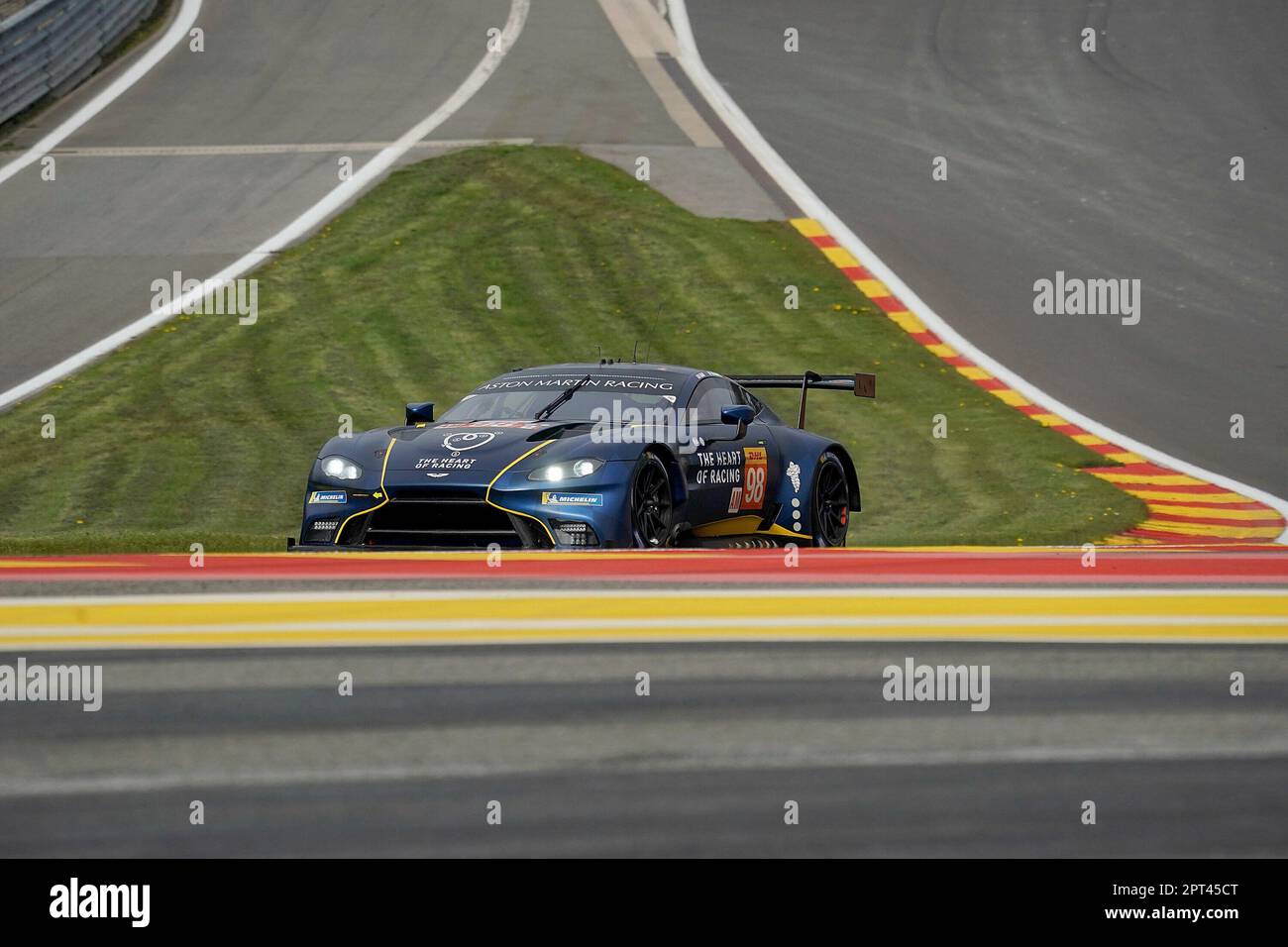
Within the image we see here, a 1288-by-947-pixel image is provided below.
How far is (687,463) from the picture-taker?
923cm

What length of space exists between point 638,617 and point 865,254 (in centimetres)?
1516

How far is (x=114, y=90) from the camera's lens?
2545 centimetres

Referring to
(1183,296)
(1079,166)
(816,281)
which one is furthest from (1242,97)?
(816,281)

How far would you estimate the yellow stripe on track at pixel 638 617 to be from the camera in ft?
16.5

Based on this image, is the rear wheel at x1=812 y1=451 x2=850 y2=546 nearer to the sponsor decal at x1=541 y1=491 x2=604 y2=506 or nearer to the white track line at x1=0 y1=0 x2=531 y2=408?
the sponsor decal at x1=541 y1=491 x2=604 y2=506

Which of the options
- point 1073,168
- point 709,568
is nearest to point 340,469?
point 709,568

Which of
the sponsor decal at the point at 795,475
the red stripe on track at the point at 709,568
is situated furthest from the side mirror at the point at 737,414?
the red stripe on track at the point at 709,568

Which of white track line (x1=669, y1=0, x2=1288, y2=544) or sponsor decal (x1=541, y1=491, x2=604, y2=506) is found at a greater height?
white track line (x1=669, y1=0, x2=1288, y2=544)

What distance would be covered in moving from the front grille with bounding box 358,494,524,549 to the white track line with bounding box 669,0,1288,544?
5.64 meters

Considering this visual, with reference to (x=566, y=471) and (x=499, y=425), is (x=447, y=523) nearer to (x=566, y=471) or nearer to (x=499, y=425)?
(x=566, y=471)

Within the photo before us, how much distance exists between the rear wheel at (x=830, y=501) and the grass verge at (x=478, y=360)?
386mm

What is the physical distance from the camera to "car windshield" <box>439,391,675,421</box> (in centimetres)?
943

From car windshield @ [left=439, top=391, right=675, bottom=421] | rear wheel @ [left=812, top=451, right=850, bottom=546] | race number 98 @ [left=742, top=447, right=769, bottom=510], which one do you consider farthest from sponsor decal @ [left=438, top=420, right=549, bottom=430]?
rear wheel @ [left=812, top=451, right=850, bottom=546]
